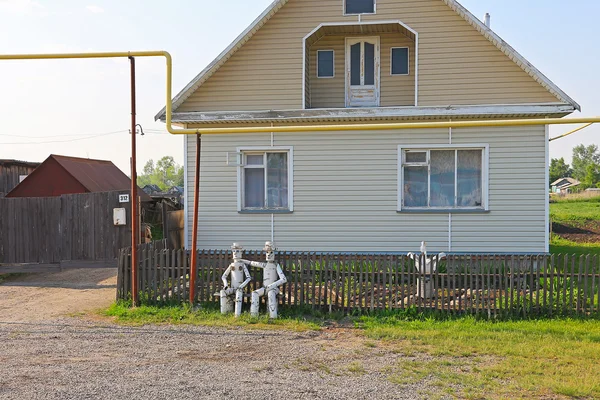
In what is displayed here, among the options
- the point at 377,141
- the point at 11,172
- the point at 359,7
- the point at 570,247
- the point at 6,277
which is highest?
the point at 359,7

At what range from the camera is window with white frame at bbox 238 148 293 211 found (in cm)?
1486

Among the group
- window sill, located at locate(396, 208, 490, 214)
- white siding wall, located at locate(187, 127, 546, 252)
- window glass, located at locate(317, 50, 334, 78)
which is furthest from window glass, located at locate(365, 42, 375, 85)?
window sill, located at locate(396, 208, 490, 214)

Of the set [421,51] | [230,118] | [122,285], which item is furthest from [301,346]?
[421,51]

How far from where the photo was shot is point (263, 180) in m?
14.9

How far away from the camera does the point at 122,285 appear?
35.4 feet

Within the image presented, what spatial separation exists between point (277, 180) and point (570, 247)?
12465 mm

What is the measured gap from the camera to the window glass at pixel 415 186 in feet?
47.4

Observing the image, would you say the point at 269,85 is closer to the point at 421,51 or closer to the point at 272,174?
the point at 272,174

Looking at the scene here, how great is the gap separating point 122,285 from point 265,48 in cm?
707

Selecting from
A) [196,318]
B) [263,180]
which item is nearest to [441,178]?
[263,180]

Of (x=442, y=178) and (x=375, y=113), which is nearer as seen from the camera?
(x=375, y=113)

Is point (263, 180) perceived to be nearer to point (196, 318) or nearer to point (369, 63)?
point (369, 63)

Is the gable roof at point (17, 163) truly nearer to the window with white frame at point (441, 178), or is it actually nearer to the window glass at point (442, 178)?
the window with white frame at point (441, 178)

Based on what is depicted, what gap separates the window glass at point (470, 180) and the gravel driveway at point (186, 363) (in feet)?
21.6
